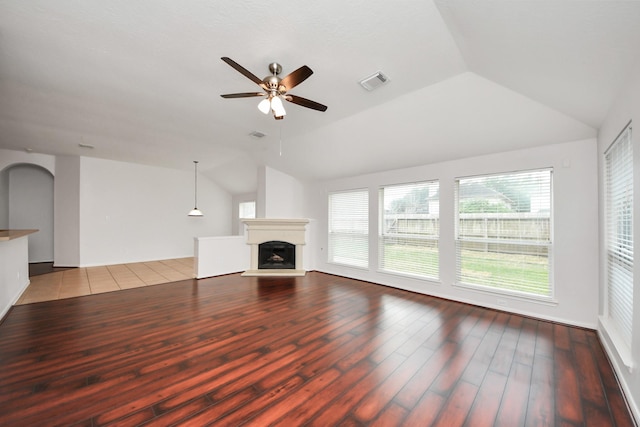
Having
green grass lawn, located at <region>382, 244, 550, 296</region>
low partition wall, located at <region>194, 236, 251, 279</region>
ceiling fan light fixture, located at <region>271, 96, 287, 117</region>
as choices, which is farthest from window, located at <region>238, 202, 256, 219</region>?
ceiling fan light fixture, located at <region>271, 96, 287, 117</region>

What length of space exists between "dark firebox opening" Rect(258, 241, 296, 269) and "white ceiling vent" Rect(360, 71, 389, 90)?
419 centimetres

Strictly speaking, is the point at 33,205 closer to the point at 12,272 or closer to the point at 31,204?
the point at 31,204

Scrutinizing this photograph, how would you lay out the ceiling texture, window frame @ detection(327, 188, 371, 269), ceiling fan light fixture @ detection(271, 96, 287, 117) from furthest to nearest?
1. window frame @ detection(327, 188, 371, 269)
2. ceiling fan light fixture @ detection(271, 96, 287, 117)
3. the ceiling texture

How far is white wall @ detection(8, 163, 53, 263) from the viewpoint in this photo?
266 inches

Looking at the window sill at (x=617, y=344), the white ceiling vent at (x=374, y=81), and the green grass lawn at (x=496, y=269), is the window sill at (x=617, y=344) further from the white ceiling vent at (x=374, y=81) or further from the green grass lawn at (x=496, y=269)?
the white ceiling vent at (x=374, y=81)

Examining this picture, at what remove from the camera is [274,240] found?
6.08 meters

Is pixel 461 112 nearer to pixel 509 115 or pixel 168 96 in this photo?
pixel 509 115

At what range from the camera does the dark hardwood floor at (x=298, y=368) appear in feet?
5.41

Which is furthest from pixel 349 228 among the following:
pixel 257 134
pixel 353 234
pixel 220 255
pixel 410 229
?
pixel 220 255

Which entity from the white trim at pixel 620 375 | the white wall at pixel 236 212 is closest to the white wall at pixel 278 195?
the white wall at pixel 236 212

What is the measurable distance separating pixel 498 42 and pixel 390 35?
0.83 m

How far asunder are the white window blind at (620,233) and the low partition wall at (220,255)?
6033 mm

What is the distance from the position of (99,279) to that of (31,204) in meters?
4.15

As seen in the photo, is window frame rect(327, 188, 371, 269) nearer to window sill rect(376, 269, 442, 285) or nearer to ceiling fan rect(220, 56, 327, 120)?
window sill rect(376, 269, 442, 285)
